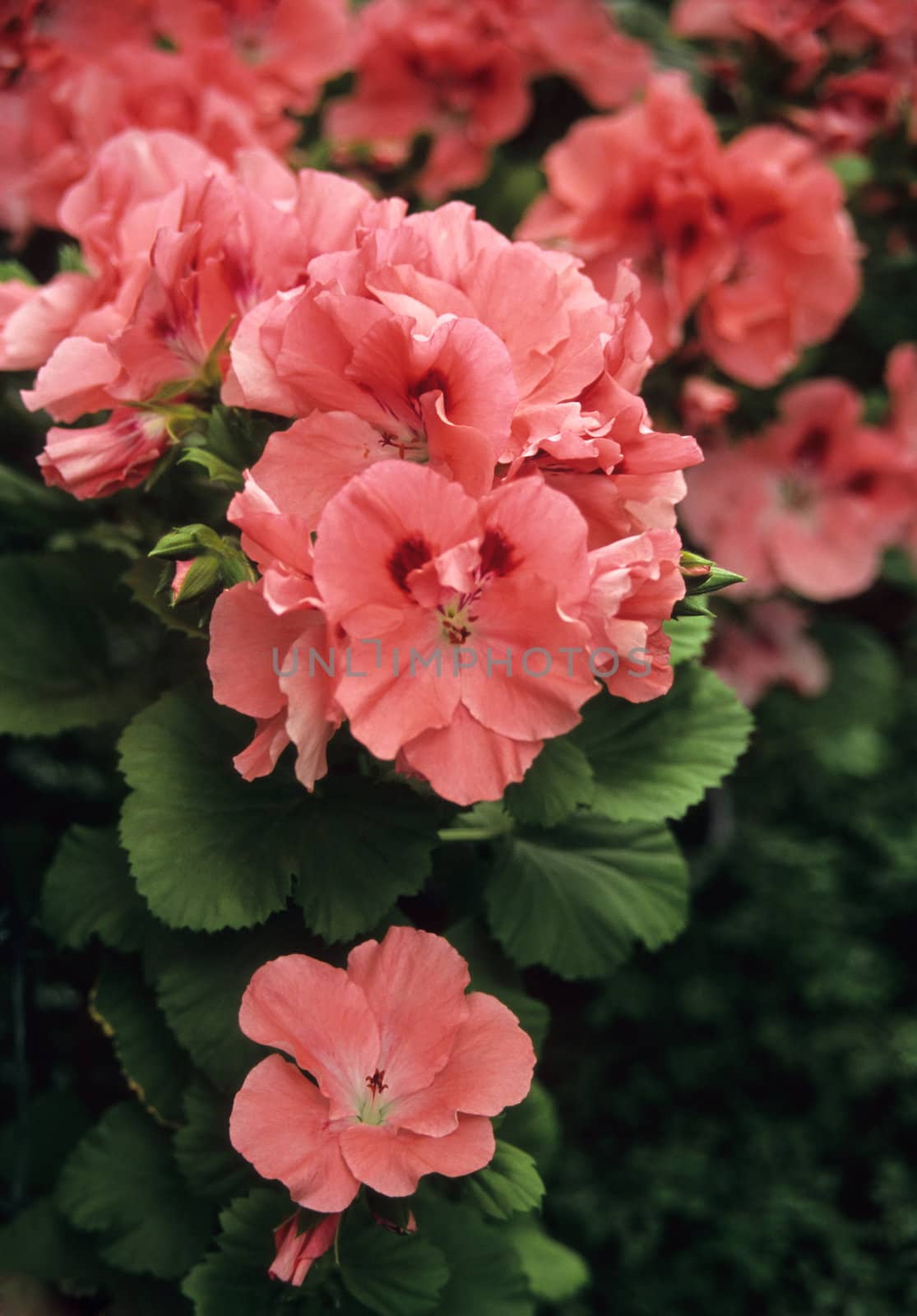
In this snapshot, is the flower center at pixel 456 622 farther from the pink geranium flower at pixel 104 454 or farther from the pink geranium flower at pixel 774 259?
the pink geranium flower at pixel 774 259

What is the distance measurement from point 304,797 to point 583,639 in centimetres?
23

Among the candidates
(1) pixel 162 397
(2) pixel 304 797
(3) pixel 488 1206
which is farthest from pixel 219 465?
(3) pixel 488 1206

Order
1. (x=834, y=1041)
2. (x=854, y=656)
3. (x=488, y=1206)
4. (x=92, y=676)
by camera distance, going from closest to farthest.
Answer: (x=488, y=1206), (x=92, y=676), (x=834, y=1041), (x=854, y=656)

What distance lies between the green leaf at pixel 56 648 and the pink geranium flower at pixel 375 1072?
11.6 inches

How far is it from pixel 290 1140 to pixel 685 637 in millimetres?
374

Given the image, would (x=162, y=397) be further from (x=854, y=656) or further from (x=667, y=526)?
(x=854, y=656)

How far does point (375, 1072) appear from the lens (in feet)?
1.85

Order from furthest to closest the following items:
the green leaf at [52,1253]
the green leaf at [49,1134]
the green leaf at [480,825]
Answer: the green leaf at [49,1134] → the green leaf at [52,1253] → the green leaf at [480,825]

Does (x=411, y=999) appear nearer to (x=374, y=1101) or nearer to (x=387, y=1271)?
(x=374, y=1101)

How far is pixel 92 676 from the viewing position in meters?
0.81

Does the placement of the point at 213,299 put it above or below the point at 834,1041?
above

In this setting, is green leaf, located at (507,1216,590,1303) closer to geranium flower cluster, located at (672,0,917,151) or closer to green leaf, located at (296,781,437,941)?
green leaf, located at (296,781,437,941)

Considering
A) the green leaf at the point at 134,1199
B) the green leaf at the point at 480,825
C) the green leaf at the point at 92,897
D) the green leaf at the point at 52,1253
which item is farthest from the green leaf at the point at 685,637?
the green leaf at the point at 52,1253

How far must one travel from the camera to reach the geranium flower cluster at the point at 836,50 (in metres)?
1.07
